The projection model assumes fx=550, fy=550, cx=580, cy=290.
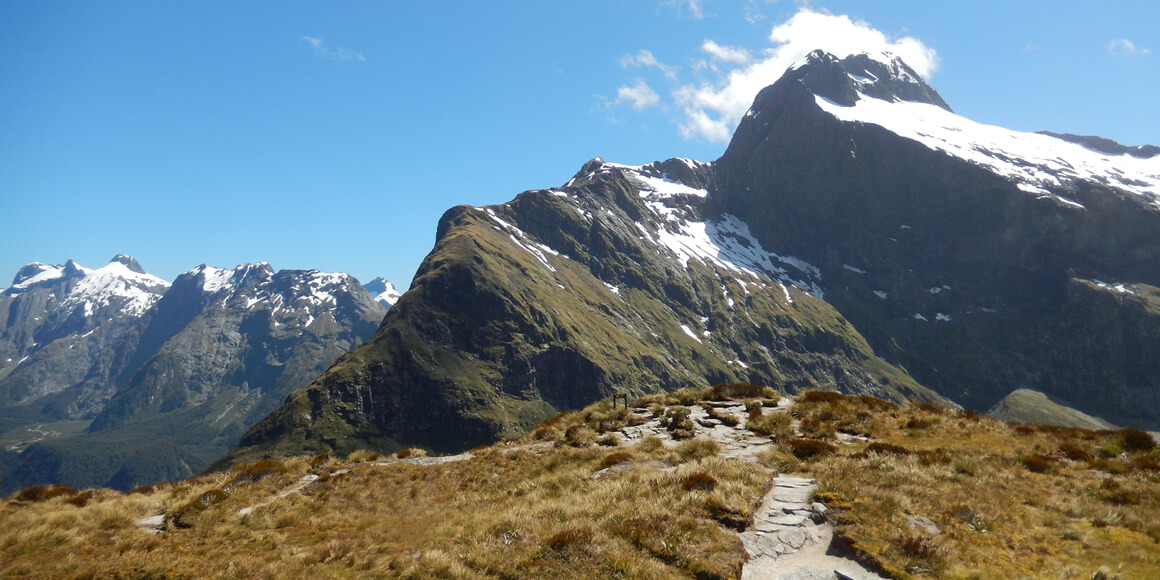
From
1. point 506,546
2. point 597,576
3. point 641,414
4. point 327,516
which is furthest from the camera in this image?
point 641,414

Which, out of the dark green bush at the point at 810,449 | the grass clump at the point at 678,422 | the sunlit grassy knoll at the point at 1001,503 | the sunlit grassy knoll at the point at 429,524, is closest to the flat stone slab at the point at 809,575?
the sunlit grassy knoll at the point at 429,524

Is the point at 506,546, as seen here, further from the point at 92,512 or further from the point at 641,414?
the point at 641,414

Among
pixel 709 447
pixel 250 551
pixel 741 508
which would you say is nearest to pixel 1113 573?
pixel 741 508

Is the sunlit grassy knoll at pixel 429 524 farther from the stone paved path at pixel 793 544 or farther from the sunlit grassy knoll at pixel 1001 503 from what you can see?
the sunlit grassy knoll at pixel 1001 503

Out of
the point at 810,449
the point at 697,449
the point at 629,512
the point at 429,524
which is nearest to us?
the point at 629,512

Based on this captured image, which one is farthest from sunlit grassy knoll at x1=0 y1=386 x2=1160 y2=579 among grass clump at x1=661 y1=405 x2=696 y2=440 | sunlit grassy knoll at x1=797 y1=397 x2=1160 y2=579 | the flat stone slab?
the flat stone slab

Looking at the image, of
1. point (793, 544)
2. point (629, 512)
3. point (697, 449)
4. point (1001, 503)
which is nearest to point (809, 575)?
point (793, 544)

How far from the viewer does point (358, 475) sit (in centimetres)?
2459

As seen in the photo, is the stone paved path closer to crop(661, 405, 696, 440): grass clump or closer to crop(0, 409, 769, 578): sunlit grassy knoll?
crop(0, 409, 769, 578): sunlit grassy knoll

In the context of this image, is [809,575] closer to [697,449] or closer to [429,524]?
[697,449]

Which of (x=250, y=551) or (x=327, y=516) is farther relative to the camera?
(x=327, y=516)

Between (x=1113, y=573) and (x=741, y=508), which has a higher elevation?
(x=741, y=508)

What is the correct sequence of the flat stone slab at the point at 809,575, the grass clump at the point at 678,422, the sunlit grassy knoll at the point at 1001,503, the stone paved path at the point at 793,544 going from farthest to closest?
the grass clump at the point at 678,422 → the sunlit grassy knoll at the point at 1001,503 → the stone paved path at the point at 793,544 → the flat stone slab at the point at 809,575

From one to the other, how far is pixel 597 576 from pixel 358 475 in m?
16.8
